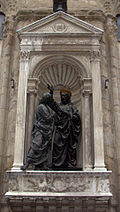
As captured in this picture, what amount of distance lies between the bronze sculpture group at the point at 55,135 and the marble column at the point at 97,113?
697 mm

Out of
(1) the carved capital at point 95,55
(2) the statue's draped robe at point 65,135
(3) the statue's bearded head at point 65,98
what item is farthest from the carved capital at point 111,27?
(2) the statue's draped robe at point 65,135

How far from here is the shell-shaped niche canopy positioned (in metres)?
10.1

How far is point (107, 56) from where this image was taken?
10641 millimetres

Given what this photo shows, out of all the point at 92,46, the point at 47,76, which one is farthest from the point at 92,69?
the point at 47,76

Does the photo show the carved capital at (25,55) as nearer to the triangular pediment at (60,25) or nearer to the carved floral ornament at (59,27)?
the triangular pediment at (60,25)

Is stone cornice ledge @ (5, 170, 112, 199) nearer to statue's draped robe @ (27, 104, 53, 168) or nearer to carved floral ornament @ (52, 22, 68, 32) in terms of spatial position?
statue's draped robe @ (27, 104, 53, 168)

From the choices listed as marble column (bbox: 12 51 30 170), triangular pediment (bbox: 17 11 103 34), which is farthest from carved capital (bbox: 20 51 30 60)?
triangular pediment (bbox: 17 11 103 34)

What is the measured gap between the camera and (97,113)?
8945 millimetres

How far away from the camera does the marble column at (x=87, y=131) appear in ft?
28.5

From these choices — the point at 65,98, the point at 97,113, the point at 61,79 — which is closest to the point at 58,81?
the point at 61,79

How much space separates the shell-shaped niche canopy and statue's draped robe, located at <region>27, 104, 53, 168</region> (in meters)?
1.22

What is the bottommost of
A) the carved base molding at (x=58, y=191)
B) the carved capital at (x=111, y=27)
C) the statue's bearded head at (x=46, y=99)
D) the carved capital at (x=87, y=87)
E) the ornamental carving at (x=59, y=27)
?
the carved base molding at (x=58, y=191)

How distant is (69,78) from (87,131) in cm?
221

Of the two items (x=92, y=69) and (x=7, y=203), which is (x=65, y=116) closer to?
(x=92, y=69)
